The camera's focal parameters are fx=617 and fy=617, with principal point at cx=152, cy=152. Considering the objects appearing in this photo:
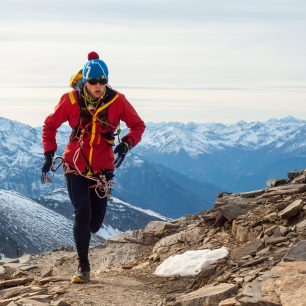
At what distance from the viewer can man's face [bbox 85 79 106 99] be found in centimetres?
1010

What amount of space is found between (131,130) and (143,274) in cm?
294

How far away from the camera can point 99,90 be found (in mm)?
10133

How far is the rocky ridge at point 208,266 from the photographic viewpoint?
27.4 ft

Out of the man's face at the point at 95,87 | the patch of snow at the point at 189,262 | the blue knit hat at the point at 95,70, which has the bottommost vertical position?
the patch of snow at the point at 189,262

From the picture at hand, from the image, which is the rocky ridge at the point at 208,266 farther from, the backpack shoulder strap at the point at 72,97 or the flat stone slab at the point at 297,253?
the backpack shoulder strap at the point at 72,97

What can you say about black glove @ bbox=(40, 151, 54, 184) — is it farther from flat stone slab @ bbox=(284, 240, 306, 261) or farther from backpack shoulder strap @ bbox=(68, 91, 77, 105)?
flat stone slab @ bbox=(284, 240, 306, 261)

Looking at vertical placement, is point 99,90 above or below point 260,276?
above

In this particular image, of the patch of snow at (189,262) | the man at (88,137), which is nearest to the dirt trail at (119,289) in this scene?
the patch of snow at (189,262)

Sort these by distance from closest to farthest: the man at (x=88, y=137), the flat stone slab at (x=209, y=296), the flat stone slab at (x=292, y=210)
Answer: the flat stone slab at (x=209, y=296), the man at (x=88, y=137), the flat stone slab at (x=292, y=210)

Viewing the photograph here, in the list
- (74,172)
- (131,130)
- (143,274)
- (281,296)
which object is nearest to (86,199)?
(74,172)

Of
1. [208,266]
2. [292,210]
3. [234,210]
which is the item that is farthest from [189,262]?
[234,210]

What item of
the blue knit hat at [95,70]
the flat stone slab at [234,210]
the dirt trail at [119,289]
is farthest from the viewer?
the flat stone slab at [234,210]

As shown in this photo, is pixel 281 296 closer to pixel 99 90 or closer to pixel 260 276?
pixel 260 276

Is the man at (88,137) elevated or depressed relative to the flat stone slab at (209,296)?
elevated
